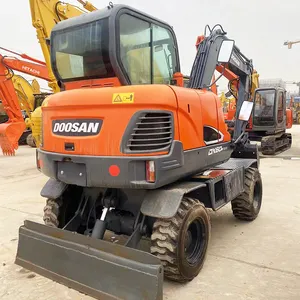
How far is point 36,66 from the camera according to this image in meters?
11.5

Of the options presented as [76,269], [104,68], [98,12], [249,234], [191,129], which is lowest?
[249,234]

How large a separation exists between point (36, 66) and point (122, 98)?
31.6 ft

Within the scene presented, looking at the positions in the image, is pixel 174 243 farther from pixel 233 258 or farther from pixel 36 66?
pixel 36 66

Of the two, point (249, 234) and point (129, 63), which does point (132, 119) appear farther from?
point (249, 234)

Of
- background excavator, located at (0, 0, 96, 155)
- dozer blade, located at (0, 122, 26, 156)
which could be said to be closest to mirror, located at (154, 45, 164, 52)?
background excavator, located at (0, 0, 96, 155)

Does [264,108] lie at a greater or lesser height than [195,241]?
greater

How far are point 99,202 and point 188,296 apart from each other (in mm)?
1319

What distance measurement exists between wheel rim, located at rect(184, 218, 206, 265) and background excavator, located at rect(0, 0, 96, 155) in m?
4.17

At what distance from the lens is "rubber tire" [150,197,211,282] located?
2891 mm

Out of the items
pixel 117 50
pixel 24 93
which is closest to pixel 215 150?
pixel 117 50

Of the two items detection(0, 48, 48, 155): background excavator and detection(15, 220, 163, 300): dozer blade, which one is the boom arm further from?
detection(0, 48, 48, 155): background excavator

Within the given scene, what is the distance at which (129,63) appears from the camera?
314 cm

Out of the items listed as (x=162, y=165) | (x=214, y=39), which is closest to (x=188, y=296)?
(x=162, y=165)

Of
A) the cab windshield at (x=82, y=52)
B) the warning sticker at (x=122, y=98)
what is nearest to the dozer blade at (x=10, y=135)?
the cab windshield at (x=82, y=52)
